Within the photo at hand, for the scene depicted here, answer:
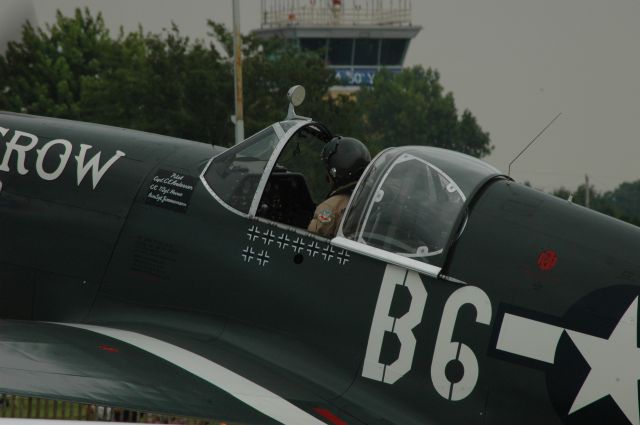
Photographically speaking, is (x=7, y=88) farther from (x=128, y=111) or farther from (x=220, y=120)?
(x=220, y=120)

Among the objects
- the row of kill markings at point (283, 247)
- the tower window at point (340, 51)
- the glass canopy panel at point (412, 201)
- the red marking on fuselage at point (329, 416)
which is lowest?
the red marking on fuselage at point (329, 416)

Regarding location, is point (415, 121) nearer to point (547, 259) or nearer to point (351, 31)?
point (351, 31)

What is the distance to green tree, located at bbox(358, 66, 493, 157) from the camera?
85062 millimetres

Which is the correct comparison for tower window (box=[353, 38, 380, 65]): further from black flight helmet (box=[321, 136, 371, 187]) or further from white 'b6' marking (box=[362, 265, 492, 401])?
white 'b6' marking (box=[362, 265, 492, 401])

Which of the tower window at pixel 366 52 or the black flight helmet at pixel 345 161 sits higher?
the tower window at pixel 366 52

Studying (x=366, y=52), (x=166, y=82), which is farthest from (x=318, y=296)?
(x=366, y=52)

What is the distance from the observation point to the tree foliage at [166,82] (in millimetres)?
36094

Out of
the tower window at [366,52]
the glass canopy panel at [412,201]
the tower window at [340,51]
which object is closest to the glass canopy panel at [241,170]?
the glass canopy panel at [412,201]

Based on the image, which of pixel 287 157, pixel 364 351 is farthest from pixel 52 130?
pixel 364 351

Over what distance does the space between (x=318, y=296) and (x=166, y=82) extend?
31591mm

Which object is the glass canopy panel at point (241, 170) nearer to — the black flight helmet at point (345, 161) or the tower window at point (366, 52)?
the black flight helmet at point (345, 161)

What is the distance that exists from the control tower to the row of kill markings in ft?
286

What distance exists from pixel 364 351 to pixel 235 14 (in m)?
20.6

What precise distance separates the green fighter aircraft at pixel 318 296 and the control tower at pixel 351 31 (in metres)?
86.5
